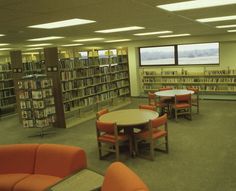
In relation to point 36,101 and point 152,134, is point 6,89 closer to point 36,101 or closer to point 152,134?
point 36,101

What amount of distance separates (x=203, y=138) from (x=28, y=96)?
4.72 meters

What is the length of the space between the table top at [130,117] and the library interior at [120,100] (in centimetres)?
2

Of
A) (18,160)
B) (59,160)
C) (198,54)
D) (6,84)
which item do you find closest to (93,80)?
(6,84)

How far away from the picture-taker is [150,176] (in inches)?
172

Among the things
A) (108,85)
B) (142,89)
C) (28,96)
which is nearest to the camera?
(28,96)

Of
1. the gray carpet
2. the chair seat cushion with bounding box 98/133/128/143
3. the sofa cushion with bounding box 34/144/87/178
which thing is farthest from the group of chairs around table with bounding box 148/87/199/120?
the sofa cushion with bounding box 34/144/87/178

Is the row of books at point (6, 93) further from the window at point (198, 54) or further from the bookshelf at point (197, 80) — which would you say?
the window at point (198, 54)

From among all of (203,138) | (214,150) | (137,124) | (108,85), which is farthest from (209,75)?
(137,124)

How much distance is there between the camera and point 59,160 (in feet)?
11.9

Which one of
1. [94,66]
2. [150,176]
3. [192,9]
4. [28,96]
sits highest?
[192,9]

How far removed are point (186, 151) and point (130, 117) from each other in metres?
1.37

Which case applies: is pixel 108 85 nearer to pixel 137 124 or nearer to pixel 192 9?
pixel 137 124

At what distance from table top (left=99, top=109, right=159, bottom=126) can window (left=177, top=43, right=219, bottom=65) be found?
6.42 meters

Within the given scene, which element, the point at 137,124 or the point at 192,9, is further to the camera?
the point at 137,124
